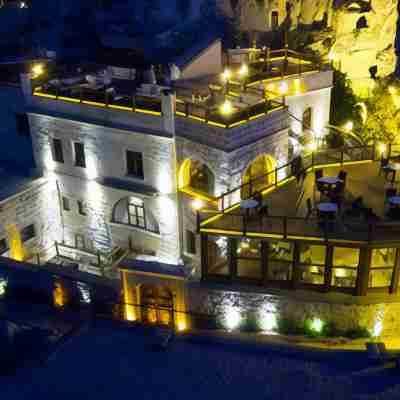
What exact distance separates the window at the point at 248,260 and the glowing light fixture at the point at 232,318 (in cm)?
153

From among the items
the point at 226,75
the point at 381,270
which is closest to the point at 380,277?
the point at 381,270

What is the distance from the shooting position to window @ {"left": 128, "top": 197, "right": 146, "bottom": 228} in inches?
1225

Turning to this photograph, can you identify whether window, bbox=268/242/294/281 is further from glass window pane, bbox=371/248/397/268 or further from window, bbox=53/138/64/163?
window, bbox=53/138/64/163

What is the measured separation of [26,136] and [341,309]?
72.1ft

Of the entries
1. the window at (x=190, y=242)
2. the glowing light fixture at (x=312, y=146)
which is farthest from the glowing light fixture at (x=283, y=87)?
the window at (x=190, y=242)

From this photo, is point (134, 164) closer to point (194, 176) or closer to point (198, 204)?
point (194, 176)

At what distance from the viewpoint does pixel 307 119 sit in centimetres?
3347

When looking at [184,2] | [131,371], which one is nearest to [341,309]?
[131,371]

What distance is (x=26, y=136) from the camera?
34.9 metres

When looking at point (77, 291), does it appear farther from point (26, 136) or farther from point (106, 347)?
point (26, 136)

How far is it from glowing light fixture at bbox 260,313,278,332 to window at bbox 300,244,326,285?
79.9 inches

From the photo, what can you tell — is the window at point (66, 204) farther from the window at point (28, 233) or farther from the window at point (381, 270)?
the window at point (381, 270)

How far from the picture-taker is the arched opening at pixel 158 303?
23.5 m

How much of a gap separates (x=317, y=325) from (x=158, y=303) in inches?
265
